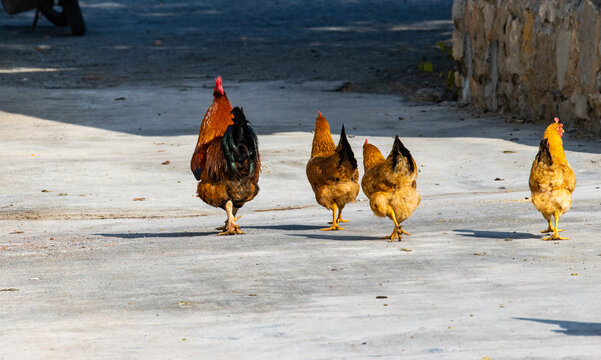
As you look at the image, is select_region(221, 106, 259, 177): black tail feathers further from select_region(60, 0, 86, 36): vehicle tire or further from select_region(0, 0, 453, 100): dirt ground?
select_region(60, 0, 86, 36): vehicle tire

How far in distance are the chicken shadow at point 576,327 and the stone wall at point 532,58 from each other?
9.09 metres

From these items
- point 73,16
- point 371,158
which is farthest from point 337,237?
point 73,16

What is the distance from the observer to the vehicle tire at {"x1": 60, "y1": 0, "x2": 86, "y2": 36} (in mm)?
29469

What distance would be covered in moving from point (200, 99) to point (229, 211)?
1051 centimetres

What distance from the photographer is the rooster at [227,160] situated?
8.02 m

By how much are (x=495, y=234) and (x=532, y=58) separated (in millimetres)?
8041

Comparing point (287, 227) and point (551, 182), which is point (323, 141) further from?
point (551, 182)

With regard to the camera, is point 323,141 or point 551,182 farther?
point 323,141

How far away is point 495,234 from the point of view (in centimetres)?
803

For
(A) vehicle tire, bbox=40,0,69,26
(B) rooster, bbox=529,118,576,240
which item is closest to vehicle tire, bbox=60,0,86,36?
(A) vehicle tire, bbox=40,0,69,26

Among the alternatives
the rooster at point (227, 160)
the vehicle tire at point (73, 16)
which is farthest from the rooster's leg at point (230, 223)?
the vehicle tire at point (73, 16)

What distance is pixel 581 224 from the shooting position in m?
8.27

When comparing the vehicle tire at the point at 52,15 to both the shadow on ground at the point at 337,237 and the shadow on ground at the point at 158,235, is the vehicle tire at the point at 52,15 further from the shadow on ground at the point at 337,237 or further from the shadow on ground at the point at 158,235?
the shadow on ground at the point at 337,237

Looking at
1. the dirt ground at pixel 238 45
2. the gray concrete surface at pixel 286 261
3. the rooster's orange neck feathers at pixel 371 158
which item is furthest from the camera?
the dirt ground at pixel 238 45
